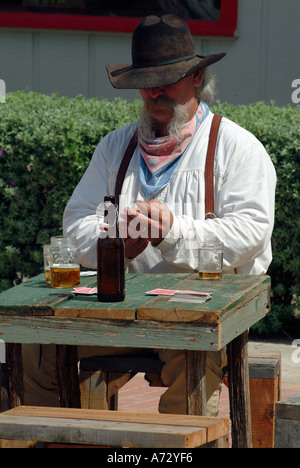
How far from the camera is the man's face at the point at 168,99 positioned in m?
3.94

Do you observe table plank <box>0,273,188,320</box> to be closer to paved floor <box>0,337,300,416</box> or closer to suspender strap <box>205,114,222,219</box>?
suspender strap <box>205,114,222,219</box>

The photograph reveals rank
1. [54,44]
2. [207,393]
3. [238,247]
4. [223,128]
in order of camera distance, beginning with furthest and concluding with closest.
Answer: [54,44], [223,128], [238,247], [207,393]

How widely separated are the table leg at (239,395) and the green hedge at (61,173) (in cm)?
262

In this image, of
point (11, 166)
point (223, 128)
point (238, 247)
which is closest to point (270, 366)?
point (238, 247)

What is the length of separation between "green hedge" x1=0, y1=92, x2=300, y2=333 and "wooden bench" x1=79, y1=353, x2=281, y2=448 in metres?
2.24

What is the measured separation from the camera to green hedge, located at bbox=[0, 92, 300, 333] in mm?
5945

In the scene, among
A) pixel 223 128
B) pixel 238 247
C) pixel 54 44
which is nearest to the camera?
pixel 238 247

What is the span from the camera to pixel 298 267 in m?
6.03

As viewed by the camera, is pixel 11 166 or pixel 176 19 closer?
pixel 176 19

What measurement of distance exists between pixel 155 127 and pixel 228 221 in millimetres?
683

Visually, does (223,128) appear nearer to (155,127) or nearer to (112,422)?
(155,127)

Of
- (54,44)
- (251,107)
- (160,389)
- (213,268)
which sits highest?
(54,44)

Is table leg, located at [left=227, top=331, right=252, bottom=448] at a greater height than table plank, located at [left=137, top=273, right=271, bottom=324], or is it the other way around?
table plank, located at [left=137, top=273, right=271, bottom=324]

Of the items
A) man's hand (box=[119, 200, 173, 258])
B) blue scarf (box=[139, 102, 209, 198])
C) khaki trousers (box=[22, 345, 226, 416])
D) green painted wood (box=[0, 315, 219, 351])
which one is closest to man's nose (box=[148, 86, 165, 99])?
blue scarf (box=[139, 102, 209, 198])
